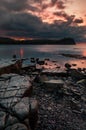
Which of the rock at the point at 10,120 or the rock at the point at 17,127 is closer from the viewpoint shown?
the rock at the point at 17,127

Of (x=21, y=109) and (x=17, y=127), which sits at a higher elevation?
(x=21, y=109)

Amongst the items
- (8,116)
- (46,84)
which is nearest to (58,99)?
(46,84)

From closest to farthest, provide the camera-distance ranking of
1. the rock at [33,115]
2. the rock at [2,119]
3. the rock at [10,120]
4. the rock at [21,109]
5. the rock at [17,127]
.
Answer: the rock at [17,127] → the rock at [2,119] → the rock at [10,120] → the rock at [21,109] → the rock at [33,115]

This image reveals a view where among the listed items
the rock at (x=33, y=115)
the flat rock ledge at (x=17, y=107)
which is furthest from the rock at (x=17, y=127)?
the rock at (x=33, y=115)

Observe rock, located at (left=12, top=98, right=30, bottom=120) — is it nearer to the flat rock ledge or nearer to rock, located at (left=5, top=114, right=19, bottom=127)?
the flat rock ledge

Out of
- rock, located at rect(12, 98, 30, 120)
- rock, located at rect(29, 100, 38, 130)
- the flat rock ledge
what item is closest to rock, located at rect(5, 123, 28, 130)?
the flat rock ledge

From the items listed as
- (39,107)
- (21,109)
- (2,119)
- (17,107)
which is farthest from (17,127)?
(39,107)

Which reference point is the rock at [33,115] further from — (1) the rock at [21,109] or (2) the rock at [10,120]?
(2) the rock at [10,120]

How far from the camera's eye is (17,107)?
1004 centimetres

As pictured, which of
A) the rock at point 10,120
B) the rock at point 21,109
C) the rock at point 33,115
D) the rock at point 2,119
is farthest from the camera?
the rock at point 33,115

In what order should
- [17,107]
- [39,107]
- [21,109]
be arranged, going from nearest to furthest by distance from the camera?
[21,109] → [17,107] → [39,107]

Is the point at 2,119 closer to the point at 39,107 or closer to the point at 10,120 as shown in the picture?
the point at 10,120

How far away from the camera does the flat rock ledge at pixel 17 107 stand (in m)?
8.85

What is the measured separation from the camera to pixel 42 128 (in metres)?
11.0
